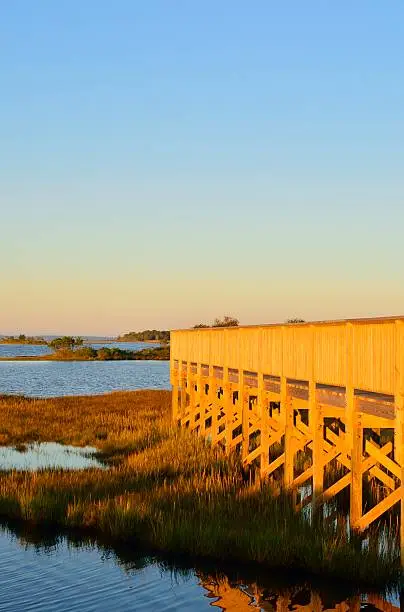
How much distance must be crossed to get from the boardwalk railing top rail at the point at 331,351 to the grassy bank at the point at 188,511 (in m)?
2.40

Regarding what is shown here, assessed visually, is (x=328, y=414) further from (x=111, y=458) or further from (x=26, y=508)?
(x=111, y=458)

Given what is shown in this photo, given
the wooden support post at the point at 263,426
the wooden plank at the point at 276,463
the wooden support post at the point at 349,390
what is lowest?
the wooden plank at the point at 276,463

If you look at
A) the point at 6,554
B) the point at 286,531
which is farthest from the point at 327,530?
the point at 6,554

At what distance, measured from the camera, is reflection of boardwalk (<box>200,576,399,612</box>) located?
405 inches

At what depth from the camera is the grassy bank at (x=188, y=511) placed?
11.5 meters

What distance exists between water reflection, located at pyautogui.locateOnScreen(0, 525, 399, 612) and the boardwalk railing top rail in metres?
3.00

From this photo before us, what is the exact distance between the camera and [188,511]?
13.7m

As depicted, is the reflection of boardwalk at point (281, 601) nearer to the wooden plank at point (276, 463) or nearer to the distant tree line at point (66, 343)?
the wooden plank at point (276, 463)

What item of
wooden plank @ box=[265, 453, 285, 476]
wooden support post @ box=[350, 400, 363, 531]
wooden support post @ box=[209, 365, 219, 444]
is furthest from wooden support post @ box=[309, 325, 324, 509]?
wooden support post @ box=[209, 365, 219, 444]

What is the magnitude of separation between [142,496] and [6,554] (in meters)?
2.91

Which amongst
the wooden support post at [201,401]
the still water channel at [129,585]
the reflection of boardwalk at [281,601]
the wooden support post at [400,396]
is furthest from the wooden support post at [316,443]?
the wooden support post at [201,401]

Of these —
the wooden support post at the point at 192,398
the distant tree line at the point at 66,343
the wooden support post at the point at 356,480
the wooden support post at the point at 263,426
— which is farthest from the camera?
the distant tree line at the point at 66,343

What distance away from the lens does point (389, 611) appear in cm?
1011

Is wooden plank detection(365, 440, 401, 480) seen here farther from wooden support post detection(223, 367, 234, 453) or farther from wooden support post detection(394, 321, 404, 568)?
wooden support post detection(223, 367, 234, 453)
